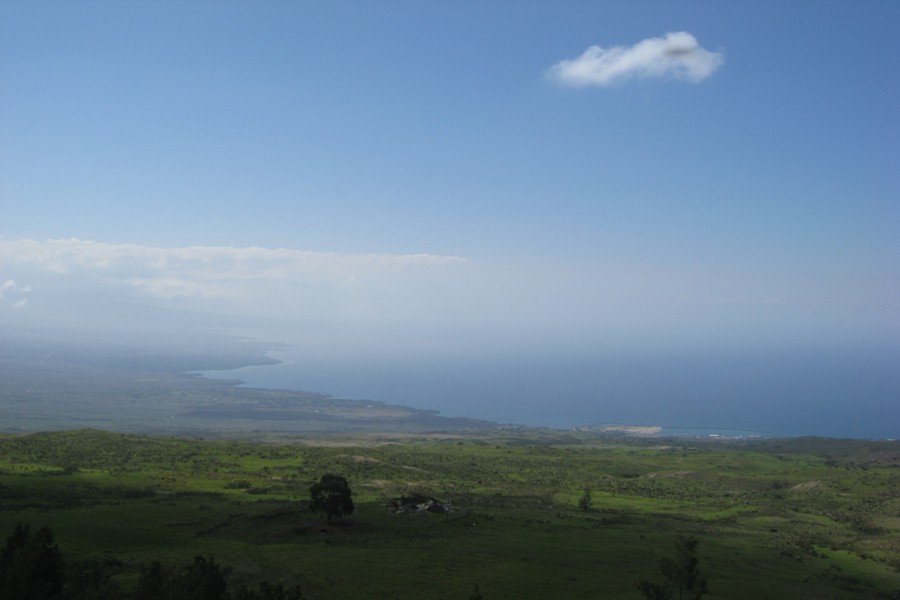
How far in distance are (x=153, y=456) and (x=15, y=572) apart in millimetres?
69228

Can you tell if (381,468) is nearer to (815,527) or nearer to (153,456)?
(153,456)

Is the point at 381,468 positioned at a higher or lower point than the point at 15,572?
lower

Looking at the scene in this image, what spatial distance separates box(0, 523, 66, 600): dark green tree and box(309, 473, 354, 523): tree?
20014mm

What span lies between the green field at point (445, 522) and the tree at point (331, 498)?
107 centimetres

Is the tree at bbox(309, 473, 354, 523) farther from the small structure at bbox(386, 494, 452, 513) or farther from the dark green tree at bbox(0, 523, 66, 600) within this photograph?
the dark green tree at bbox(0, 523, 66, 600)

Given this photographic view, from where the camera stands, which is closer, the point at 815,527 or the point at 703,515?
the point at 815,527

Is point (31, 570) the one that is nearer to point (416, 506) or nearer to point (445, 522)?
point (445, 522)

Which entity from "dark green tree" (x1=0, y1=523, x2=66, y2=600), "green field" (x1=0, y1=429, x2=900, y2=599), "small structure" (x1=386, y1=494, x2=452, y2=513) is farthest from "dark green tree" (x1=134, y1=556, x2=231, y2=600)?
"small structure" (x1=386, y1=494, x2=452, y2=513)

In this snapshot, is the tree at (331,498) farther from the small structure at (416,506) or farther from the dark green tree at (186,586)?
the dark green tree at (186,586)

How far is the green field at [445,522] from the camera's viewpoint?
105 ft

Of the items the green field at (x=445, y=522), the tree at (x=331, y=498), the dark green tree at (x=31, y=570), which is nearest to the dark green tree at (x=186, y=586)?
the dark green tree at (x=31, y=570)

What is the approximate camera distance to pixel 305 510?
45.8 m

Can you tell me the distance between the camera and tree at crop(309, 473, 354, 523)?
41844 mm

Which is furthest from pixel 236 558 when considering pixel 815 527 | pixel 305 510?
pixel 815 527
